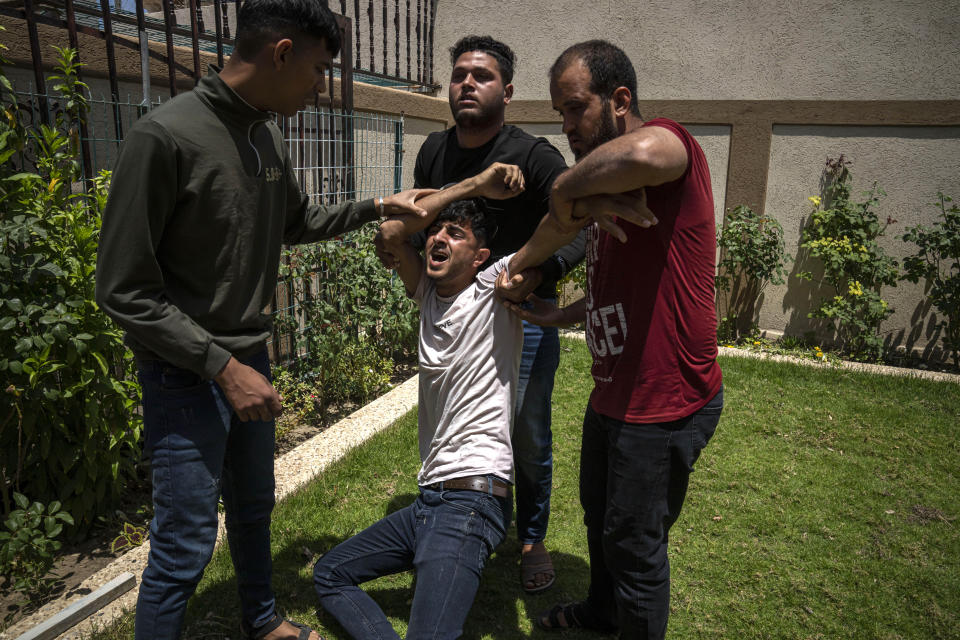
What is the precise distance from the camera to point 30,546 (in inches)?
107

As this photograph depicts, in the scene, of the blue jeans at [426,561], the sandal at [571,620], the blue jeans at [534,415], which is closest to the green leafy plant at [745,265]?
the blue jeans at [534,415]

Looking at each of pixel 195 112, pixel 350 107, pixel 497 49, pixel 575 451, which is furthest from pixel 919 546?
pixel 350 107

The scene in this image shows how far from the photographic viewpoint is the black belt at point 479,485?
7.54 feet

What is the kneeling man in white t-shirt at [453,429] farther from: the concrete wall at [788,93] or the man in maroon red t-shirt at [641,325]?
the concrete wall at [788,93]

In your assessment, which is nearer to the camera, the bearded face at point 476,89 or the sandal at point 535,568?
the bearded face at point 476,89

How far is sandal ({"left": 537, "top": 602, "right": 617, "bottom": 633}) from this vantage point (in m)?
2.73

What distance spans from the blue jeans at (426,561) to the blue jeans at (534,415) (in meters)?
0.53

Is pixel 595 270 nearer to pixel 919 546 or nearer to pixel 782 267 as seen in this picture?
pixel 919 546

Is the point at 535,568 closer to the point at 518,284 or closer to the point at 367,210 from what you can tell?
the point at 518,284

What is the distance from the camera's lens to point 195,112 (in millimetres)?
1930

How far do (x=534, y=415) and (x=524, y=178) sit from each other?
1.05 metres

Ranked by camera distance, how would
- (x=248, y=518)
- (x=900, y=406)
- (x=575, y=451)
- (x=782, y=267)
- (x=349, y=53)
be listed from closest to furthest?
(x=248, y=518), (x=575, y=451), (x=900, y=406), (x=349, y=53), (x=782, y=267)

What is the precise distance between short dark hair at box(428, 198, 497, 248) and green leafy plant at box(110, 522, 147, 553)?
2187mm

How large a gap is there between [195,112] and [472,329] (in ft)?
3.89
